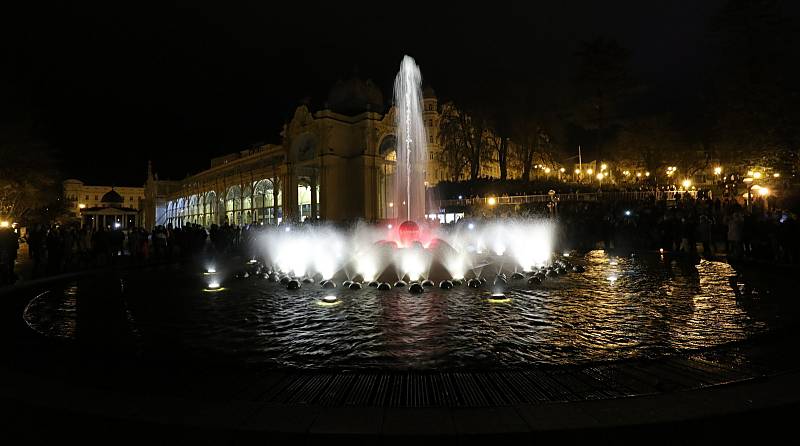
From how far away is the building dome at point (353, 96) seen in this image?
57.5 m

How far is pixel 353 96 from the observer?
58094mm

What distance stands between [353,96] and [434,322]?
178ft

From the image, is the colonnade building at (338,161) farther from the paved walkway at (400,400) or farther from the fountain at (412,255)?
the paved walkway at (400,400)

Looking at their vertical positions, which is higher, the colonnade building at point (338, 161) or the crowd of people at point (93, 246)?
the colonnade building at point (338, 161)

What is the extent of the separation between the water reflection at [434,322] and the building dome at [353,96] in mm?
48480

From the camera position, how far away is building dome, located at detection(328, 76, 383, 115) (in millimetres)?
57537

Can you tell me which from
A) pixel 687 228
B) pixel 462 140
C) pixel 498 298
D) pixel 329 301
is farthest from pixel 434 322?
pixel 462 140

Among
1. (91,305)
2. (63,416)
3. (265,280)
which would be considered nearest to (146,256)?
(265,280)

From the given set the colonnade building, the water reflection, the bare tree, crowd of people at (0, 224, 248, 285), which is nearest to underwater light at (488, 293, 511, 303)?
the water reflection

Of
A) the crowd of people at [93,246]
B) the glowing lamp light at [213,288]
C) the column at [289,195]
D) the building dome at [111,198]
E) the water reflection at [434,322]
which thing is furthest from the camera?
the column at [289,195]

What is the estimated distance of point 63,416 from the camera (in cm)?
385

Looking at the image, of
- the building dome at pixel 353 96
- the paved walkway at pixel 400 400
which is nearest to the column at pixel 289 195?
the building dome at pixel 353 96

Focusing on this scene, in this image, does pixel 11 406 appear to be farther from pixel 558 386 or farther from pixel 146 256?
pixel 146 256

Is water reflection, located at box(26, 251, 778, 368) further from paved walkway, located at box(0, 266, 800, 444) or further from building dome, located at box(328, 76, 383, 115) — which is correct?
building dome, located at box(328, 76, 383, 115)
